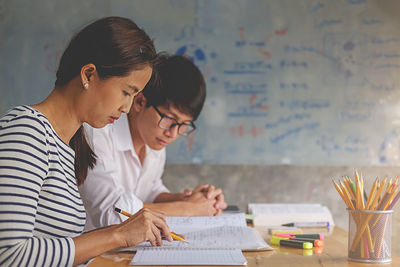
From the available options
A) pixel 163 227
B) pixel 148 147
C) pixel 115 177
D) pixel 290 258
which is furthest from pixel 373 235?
pixel 148 147

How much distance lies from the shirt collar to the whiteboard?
42.2 inches

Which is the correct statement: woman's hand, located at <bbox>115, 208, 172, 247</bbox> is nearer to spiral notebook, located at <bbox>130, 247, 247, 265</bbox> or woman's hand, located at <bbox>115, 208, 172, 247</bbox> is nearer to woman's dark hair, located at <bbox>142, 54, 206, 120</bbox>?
spiral notebook, located at <bbox>130, 247, 247, 265</bbox>

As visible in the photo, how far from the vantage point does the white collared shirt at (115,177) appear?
1661 mm

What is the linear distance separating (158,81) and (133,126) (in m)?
0.26

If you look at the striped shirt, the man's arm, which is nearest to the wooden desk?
the striped shirt

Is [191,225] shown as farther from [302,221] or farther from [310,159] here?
[310,159]

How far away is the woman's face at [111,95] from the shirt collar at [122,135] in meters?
0.69

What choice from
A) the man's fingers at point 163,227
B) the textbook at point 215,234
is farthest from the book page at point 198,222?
the man's fingers at point 163,227

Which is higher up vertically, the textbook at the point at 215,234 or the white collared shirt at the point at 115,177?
the white collared shirt at the point at 115,177

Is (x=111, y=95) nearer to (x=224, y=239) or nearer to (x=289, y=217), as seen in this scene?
(x=224, y=239)

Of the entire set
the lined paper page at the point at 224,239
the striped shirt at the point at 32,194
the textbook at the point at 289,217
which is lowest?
the textbook at the point at 289,217

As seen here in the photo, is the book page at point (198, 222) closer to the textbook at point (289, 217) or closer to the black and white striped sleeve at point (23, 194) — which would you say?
the textbook at point (289, 217)

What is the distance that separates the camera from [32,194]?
1.01 m

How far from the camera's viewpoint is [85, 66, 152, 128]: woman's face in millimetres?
1238
